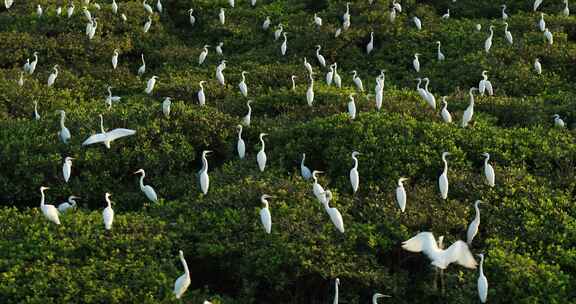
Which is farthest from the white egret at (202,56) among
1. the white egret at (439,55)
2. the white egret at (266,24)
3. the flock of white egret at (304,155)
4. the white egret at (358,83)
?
the white egret at (439,55)

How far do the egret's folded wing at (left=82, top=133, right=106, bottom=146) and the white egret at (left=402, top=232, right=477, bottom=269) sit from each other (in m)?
5.75

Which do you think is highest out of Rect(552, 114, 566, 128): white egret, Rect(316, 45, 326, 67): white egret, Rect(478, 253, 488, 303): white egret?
Rect(478, 253, 488, 303): white egret

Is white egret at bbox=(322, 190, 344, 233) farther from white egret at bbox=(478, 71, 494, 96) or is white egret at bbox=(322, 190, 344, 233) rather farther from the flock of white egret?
white egret at bbox=(478, 71, 494, 96)

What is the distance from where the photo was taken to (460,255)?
9398mm

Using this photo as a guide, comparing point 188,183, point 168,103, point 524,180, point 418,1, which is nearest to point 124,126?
point 168,103

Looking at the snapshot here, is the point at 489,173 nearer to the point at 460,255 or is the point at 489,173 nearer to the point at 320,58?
the point at 460,255

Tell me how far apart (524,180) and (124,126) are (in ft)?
22.1

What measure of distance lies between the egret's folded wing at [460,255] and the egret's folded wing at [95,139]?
20.5 feet

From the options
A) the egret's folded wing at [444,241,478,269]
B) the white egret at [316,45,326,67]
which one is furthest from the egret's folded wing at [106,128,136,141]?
the white egret at [316,45,326,67]

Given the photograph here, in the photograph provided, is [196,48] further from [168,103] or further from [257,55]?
[168,103]

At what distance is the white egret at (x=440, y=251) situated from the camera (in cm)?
934

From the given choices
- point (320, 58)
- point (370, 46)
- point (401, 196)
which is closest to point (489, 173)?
point (401, 196)

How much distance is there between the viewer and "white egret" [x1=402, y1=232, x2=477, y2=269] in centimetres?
934

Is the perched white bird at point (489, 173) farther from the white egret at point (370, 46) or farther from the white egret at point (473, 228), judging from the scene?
the white egret at point (370, 46)
